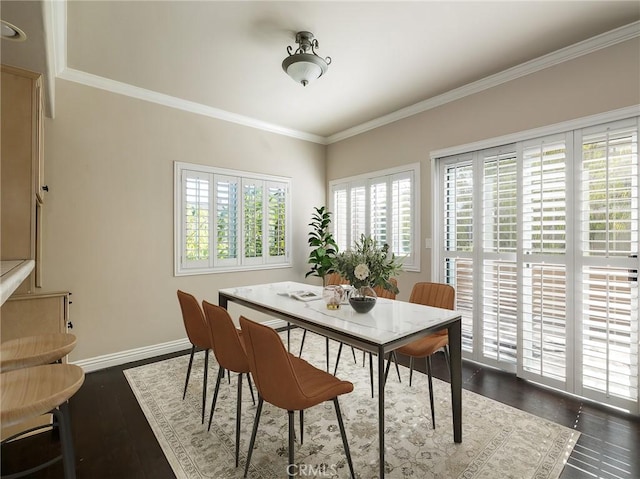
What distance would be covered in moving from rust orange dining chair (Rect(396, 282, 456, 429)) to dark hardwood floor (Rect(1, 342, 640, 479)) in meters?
0.68

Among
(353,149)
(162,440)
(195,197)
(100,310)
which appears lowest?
(162,440)

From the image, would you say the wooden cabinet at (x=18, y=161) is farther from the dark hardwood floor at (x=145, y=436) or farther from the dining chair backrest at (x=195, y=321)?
the dark hardwood floor at (x=145, y=436)

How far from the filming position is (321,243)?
4.72 m

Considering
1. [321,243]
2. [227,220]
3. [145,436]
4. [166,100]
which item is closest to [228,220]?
[227,220]

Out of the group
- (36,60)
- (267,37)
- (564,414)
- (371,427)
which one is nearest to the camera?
(36,60)

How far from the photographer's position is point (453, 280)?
350cm

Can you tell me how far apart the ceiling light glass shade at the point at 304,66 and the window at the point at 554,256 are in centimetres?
182

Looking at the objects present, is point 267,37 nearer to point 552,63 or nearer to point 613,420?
point 552,63

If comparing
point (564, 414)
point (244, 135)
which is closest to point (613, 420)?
point (564, 414)

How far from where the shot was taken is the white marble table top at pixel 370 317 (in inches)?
65.9

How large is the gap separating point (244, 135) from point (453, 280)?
319 cm

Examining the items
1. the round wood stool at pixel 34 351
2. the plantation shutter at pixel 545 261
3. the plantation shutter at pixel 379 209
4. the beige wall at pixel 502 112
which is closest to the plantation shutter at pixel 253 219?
the beige wall at pixel 502 112
